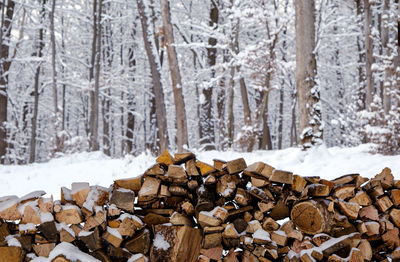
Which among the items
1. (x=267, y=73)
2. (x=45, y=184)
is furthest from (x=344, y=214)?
(x=267, y=73)

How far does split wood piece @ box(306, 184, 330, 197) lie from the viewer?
250cm

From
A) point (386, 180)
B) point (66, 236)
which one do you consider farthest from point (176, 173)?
point (386, 180)

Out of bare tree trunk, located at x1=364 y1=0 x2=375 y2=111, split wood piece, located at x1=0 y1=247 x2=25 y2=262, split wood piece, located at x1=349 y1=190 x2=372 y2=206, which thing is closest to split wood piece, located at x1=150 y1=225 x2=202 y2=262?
split wood piece, located at x1=0 y1=247 x2=25 y2=262

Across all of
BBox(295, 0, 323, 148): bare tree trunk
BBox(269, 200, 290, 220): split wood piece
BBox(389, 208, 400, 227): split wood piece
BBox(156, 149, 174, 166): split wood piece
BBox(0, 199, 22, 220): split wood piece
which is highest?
BBox(295, 0, 323, 148): bare tree trunk

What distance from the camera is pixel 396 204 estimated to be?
265cm

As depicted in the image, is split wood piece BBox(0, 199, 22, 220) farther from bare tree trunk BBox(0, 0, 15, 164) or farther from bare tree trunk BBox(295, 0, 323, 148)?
bare tree trunk BBox(0, 0, 15, 164)

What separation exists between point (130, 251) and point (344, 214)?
1667mm

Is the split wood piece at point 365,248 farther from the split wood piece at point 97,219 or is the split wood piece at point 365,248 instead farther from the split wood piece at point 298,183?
the split wood piece at point 97,219

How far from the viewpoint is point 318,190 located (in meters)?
2.51

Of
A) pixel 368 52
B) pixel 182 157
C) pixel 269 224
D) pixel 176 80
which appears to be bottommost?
pixel 269 224

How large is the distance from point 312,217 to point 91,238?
165 cm

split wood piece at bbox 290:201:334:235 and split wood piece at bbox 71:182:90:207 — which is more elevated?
split wood piece at bbox 71:182:90:207

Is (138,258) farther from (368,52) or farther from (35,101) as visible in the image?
(35,101)

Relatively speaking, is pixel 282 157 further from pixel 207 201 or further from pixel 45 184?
pixel 45 184
